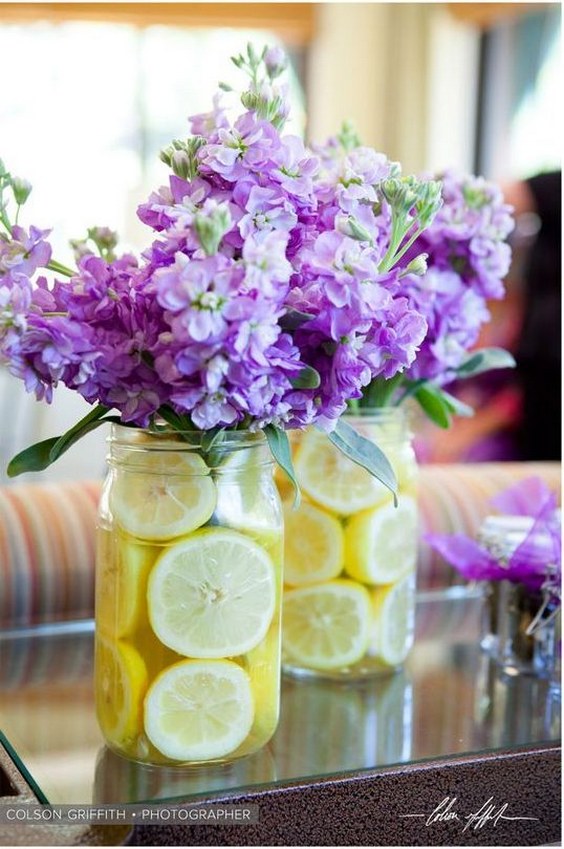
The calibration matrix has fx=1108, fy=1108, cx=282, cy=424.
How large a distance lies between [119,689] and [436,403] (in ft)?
1.45

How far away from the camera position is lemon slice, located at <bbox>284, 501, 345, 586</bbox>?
38.4 inches

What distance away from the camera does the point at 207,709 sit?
0.78 meters

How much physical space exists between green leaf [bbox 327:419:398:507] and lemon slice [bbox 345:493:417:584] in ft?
0.56

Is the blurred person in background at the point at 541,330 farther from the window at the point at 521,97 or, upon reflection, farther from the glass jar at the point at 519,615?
the glass jar at the point at 519,615

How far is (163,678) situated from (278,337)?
25cm

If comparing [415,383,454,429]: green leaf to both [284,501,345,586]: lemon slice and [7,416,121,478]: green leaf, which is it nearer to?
[284,501,345,586]: lemon slice

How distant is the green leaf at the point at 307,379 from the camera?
710mm

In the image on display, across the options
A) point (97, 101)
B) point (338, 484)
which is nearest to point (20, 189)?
point (338, 484)

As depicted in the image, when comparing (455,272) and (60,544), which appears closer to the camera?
(455,272)

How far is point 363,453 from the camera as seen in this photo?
80 centimetres

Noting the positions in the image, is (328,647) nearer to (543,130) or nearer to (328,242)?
(328,242)

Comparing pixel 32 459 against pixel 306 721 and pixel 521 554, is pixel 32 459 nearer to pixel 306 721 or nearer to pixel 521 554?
pixel 306 721

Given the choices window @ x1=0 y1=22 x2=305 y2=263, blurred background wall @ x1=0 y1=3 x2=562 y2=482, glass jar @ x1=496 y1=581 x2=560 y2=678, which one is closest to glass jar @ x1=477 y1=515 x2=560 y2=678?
glass jar @ x1=496 y1=581 x2=560 y2=678

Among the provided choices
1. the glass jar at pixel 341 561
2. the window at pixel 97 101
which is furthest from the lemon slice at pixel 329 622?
the window at pixel 97 101
